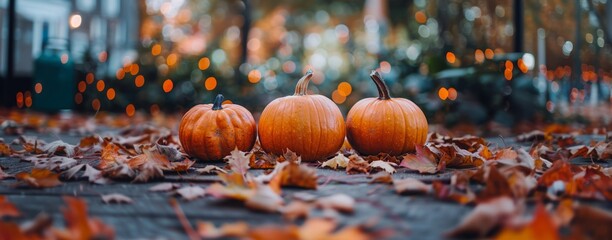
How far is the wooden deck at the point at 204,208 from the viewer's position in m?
1.48

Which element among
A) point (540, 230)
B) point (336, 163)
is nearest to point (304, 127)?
point (336, 163)

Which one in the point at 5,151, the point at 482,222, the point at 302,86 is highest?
the point at 302,86

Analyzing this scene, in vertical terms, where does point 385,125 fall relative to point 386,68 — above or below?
below

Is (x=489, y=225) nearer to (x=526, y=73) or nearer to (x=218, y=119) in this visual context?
(x=218, y=119)

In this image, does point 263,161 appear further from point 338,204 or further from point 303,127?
point 338,204

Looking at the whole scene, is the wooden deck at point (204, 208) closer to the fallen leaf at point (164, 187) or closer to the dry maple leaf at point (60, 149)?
the fallen leaf at point (164, 187)

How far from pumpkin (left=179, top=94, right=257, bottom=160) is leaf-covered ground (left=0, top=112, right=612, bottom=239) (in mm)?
125

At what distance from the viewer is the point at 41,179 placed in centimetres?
202

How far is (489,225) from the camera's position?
1368 mm

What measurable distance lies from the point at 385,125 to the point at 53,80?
6.55 m

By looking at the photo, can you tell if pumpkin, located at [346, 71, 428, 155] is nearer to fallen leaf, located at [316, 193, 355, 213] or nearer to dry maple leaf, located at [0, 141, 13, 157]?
fallen leaf, located at [316, 193, 355, 213]

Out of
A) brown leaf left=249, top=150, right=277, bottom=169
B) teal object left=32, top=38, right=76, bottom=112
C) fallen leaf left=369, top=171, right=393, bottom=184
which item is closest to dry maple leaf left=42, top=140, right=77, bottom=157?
brown leaf left=249, top=150, right=277, bottom=169

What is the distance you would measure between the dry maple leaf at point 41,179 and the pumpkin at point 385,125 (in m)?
1.41

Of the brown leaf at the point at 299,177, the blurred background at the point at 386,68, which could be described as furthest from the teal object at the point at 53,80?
the brown leaf at the point at 299,177
